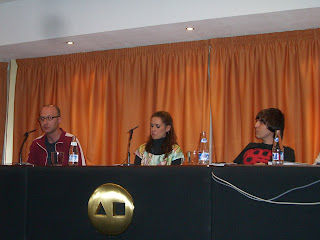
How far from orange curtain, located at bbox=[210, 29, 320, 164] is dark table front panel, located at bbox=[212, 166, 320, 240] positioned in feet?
7.90

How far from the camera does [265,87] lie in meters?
4.28

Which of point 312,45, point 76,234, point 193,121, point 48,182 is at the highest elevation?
point 312,45

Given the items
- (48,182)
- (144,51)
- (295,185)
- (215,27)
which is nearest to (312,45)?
(215,27)

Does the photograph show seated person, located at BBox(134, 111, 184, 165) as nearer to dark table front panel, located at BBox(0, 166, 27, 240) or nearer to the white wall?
the white wall

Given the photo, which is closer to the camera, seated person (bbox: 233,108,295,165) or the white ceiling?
seated person (bbox: 233,108,295,165)

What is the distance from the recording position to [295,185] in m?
1.78

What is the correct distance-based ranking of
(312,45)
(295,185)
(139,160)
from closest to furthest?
(295,185), (139,160), (312,45)

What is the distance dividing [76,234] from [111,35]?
2.72 metres

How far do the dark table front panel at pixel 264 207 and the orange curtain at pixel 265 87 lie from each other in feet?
7.90

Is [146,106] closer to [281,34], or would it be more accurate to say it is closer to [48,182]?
[281,34]

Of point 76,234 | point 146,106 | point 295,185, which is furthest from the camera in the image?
point 146,106

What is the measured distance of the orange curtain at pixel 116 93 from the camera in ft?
15.0

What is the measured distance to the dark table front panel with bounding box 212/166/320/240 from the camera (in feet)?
5.74

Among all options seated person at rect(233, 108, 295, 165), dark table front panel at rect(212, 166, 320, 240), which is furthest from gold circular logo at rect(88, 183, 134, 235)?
seated person at rect(233, 108, 295, 165)
